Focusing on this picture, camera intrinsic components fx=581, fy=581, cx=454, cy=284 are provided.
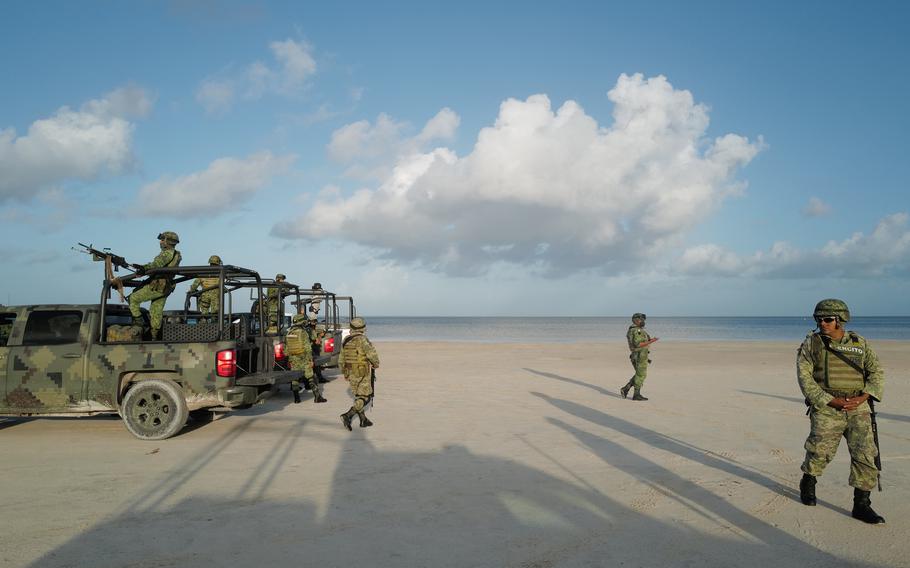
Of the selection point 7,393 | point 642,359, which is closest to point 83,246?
point 7,393

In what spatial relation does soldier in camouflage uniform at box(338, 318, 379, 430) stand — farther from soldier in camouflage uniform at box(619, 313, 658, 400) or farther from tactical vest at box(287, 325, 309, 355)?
soldier in camouflage uniform at box(619, 313, 658, 400)

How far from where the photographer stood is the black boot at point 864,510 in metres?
4.66

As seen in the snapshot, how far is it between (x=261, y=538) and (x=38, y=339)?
5.54 meters

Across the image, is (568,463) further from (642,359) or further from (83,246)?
(83,246)

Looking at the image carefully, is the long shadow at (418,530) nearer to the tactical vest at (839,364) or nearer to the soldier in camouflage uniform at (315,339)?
the tactical vest at (839,364)

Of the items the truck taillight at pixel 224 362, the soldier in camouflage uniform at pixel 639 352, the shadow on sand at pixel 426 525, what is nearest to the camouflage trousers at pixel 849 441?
the shadow on sand at pixel 426 525

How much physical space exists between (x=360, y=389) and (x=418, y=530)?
4187mm

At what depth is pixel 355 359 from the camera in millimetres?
8391

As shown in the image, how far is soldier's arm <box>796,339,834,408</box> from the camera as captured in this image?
4949mm

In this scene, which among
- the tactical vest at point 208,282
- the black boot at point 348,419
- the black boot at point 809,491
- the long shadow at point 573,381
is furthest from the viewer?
the long shadow at point 573,381

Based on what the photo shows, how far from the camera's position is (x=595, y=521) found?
4.69m

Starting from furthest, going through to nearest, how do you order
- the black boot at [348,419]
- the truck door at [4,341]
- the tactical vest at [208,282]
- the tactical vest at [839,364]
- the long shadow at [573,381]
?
the long shadow at [573,381] < the tactical vest at [208,282] < the black boot at [348,419] < the truck door at [4,341] < the tactical vest at [839,364]

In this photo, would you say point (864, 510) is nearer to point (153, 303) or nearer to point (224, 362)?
point (224, 362)

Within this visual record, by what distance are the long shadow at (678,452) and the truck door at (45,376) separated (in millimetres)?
6740
